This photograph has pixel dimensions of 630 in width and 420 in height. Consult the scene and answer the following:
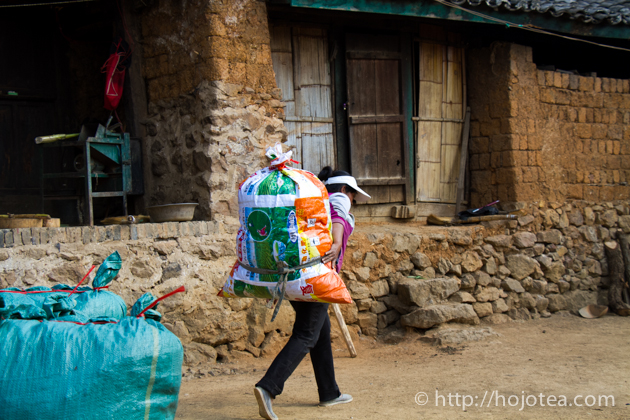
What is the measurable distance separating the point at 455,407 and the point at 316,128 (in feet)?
11.2

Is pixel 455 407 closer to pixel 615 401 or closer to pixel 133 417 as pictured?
pixel 615 401

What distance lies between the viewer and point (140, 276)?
4.33m

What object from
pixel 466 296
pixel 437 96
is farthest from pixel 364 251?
pixel 437 96

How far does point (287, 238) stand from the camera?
2904 mm

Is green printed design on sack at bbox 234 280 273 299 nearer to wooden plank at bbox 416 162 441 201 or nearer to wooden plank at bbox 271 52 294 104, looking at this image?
wooden plank at bbox 271 52 294 104

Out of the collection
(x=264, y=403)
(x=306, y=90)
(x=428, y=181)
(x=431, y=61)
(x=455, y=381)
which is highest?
(x=431, y=61)

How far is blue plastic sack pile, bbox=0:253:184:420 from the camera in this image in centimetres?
226

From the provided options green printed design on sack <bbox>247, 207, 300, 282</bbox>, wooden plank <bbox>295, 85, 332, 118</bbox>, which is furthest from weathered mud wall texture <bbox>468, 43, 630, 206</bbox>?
green printed design on sack <bbox>247, 207, 300, 282</bbox>

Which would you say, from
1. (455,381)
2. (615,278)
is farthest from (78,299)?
(615,278)

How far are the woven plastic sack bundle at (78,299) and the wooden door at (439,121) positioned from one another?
4.57 m

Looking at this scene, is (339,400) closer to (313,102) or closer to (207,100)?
(207,100)

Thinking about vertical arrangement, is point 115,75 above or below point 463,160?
above

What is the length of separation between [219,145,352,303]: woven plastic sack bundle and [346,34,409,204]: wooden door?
11.1 ft

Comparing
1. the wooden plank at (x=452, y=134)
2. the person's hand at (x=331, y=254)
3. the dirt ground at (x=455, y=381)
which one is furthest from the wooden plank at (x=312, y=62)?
the person's hand at (x=331, y=254)
